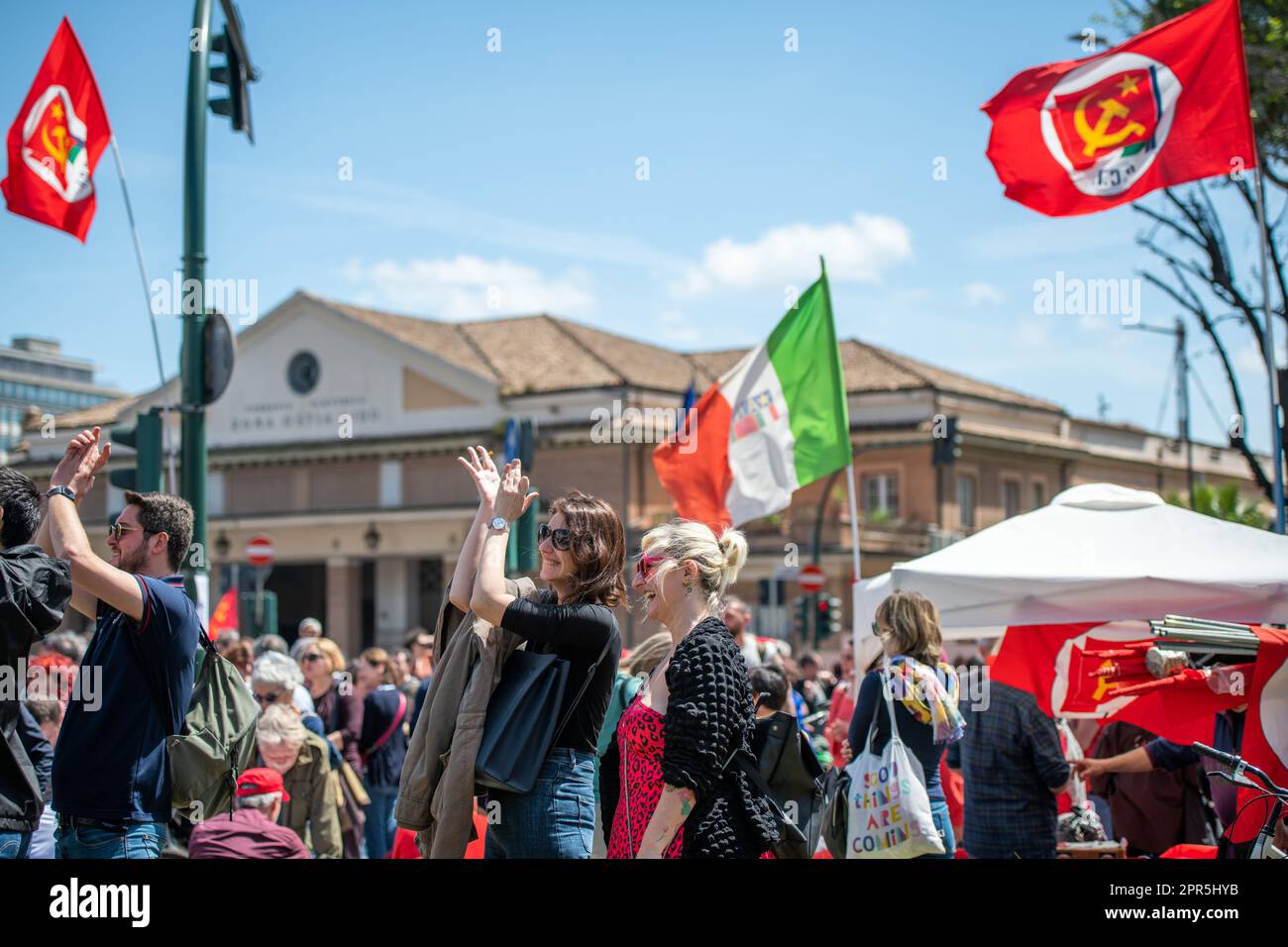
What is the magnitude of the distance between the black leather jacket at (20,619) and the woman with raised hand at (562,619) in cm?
126

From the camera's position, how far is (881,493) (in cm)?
4566

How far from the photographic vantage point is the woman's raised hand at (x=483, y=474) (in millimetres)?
4821

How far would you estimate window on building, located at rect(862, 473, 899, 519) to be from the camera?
149ft

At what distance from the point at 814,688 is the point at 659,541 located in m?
11.6

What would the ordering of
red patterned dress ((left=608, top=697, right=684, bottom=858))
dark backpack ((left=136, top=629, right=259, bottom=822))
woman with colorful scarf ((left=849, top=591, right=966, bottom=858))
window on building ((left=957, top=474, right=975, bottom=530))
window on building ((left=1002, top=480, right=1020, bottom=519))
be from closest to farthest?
red patterned dress ((left=608, top=697, right=684, bottom=858)) < dark backpack ((left=136, top=629, right=259, bottom=822)) < woman with colorful scarf ((left=849, top=591, right=966, bottom=858)) < window on building ((left=957, top=474, right=975, bottom=530)) < window on building ((left=1002, top=480, right=1020, bottom=519))

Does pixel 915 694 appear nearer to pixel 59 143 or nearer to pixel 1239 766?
pixel 1239 766

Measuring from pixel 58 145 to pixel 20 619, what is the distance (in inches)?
291

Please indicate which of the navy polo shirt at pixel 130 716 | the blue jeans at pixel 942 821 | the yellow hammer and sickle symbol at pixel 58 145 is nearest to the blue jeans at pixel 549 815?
the navy polo shirt at pixel 130 716

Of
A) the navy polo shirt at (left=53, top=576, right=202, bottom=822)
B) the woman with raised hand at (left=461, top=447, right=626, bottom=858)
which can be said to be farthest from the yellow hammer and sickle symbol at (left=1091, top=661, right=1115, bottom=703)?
the navy polo shirt at (left=53, top=576, right=202, bottom=822)

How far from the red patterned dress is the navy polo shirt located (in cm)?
147

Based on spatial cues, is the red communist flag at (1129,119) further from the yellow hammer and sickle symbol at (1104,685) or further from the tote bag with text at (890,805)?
the tote bag with text at (890,805)

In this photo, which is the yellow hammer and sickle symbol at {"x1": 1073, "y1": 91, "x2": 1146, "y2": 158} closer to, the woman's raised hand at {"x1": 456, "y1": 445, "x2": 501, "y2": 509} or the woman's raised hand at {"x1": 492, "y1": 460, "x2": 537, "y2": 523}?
the woman's raised hand at {"x1": 456, "y1": 445, "x2": 501, "y2": 509}

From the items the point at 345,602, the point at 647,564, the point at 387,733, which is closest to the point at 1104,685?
the point at 647,564
